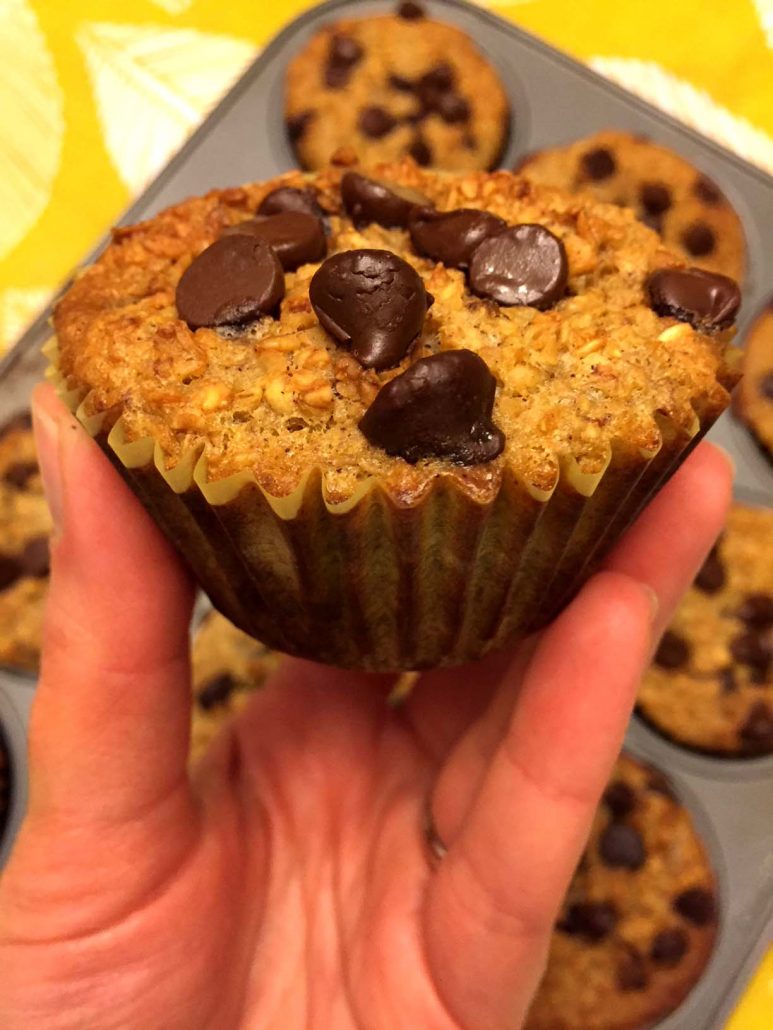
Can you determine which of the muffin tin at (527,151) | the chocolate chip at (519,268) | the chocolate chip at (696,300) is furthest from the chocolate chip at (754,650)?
the chocolate chip at (519,268)

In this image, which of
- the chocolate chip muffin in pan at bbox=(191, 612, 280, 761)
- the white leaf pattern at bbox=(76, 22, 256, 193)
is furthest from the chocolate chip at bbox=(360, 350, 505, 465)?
the white leaf pattern at bbox=(76, 22, 256, 193)

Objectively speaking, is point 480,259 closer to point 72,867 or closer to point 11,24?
point 72,867

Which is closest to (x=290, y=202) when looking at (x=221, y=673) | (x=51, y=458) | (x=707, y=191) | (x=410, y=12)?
(x=51, y=458)

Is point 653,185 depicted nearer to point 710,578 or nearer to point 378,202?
point 710,578

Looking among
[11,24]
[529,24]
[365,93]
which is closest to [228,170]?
[365,93]

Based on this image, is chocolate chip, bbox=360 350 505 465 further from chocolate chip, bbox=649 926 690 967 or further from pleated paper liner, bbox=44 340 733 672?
chocolate chip, bbox=649 926 690 967

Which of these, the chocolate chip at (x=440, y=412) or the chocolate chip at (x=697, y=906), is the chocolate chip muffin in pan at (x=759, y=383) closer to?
the chocolate chip at (x=697, y=906)
